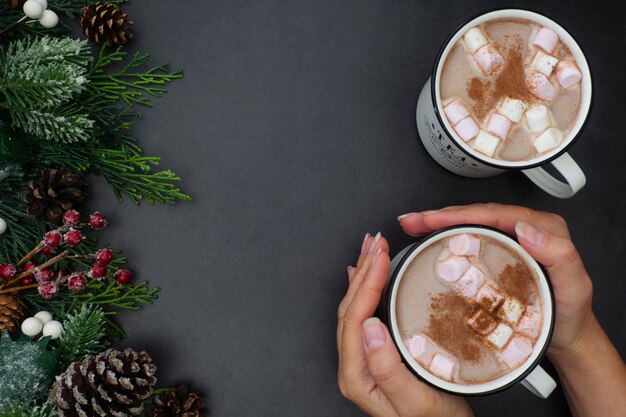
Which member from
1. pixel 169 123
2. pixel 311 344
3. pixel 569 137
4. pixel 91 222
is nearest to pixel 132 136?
pixel 169 123

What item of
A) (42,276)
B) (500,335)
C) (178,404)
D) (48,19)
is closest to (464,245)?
(500,335)

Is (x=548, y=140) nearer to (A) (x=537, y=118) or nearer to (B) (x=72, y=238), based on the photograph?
(A) (x=537, y=118)

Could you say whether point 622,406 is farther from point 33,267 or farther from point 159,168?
point 33,267

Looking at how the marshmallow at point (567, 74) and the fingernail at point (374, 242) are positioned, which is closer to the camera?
the marshmallow at point (567, 74)

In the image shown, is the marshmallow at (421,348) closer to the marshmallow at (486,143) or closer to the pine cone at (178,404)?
the marshmallow at (486,143)

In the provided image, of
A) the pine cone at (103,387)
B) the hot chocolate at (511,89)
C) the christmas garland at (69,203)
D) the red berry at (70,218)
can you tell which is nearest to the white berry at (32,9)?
the christmas garland at (69,203)
